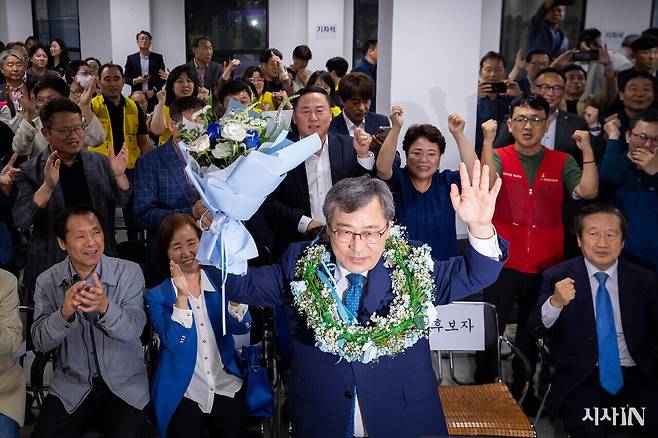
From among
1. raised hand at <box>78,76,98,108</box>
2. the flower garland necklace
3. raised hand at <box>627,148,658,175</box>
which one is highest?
raised hand at <box>78,76,98,108</box>

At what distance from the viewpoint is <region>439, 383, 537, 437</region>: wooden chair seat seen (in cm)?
282

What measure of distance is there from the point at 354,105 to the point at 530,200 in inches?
52.4

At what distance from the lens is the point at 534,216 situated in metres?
3.60

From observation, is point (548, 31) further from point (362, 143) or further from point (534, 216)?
point (362, 143)

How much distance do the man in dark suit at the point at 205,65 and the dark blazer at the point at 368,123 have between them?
293 centimetres

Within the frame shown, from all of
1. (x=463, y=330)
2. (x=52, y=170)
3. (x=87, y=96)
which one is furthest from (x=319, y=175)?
(x=87, y=96)

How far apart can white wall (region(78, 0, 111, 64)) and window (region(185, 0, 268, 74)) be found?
146 cm

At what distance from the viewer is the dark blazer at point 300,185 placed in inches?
143

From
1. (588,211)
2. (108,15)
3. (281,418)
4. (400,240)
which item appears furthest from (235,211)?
(108,15)

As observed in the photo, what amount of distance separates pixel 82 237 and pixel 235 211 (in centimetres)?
105

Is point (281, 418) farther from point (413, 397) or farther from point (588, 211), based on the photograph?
point (588, 211)

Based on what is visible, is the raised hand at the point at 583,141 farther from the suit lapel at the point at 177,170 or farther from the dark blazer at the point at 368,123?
the suit lapel at the point at 177,170

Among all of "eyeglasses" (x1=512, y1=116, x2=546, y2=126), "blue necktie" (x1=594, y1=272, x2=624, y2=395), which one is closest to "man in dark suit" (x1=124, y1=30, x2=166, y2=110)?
"eyeglasses" (x1=512, y1=116, x2=546, y2=126)

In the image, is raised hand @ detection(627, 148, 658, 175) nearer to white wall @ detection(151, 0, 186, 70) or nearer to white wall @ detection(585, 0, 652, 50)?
white wall @ detection(585, 0, 652, 50)
